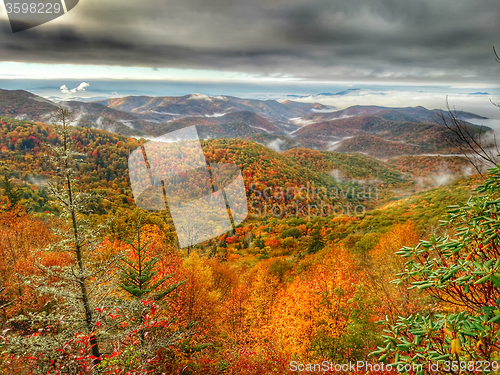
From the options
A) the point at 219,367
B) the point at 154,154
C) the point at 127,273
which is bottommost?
the point at 219,367

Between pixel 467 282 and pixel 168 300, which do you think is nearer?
pixel 467 282

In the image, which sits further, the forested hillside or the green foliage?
the forested hillside

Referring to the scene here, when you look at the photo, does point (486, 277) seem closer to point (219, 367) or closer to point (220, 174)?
point (219, 367)

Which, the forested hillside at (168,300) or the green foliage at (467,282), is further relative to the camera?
the forested hillside at (168,300)

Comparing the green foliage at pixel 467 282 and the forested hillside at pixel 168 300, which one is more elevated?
the green foliage at pixel 467 282

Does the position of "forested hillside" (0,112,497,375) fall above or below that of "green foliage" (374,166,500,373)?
below

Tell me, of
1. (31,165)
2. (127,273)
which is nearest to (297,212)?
(127,273)

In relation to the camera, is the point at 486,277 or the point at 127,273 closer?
the point at 486,277

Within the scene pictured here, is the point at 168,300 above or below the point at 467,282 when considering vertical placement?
below

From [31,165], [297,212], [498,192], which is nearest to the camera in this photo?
[498,192]

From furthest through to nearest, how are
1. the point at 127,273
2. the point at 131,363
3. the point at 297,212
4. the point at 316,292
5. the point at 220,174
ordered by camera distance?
the point at 297,212, the point at 220,174, the point at 316,292, the point at 127,273, the point at 131,363

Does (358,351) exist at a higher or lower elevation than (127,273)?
lower
